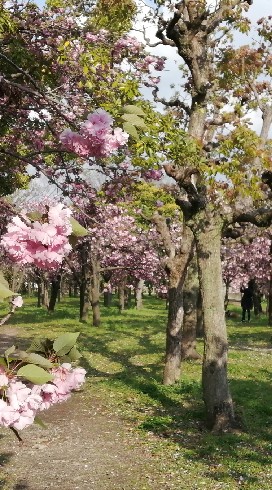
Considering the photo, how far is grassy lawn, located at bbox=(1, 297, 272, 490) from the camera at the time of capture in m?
8.26

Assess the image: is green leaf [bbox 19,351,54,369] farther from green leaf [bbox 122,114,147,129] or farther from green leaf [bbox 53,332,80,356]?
green leaf [bbox 122,114,147,129]

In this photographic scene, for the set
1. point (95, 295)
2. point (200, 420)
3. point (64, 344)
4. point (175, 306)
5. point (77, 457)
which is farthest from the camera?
point (95, 295)

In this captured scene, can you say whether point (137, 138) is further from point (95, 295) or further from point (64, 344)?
point (95, 295)

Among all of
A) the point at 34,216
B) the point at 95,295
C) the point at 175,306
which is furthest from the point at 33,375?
the point at 95,295

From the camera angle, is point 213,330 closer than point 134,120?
No

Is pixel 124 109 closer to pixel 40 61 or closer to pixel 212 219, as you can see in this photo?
pixel 40 61

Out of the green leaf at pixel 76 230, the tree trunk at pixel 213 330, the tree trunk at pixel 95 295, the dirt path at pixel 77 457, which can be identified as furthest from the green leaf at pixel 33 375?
the tree trunk at pixel 95 295

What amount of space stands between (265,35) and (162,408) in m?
14.1

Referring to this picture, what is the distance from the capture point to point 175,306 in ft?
44.9

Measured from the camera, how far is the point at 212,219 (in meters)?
10.4

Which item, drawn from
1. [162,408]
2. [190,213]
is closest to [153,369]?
[162,408]

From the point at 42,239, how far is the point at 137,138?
92 centimetres

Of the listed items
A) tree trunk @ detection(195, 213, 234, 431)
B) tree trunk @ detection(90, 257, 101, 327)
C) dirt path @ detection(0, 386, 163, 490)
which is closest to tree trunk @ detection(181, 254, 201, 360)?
dirt path @ detection(0, 386, 163, 490)

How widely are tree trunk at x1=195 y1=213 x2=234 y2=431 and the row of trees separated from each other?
0.02 m
